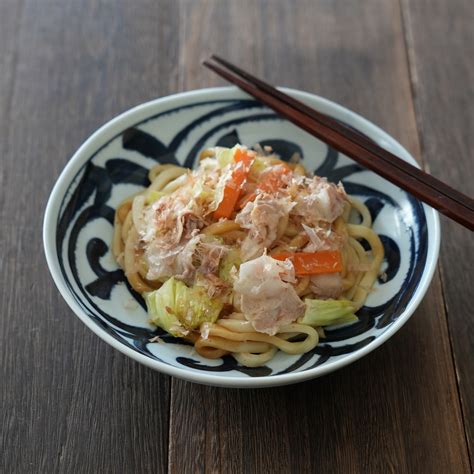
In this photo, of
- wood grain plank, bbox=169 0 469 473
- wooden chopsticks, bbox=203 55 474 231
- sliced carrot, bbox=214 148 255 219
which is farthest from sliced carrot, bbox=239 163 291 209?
wood grain plank, bbox=169 0 469 473

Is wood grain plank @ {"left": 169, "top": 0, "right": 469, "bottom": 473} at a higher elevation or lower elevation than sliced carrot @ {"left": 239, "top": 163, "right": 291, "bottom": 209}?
lower

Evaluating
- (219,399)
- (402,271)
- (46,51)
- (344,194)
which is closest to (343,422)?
(219,399)

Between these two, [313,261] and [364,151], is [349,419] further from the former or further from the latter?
[364,151]

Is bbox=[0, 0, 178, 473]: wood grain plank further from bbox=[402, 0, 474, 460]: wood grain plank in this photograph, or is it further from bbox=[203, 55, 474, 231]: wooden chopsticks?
bbox=[402, 0, 474, 460]: wood grain plank

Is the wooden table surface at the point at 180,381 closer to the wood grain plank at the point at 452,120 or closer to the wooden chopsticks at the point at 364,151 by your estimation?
the wood grain plank at the point at 452,120

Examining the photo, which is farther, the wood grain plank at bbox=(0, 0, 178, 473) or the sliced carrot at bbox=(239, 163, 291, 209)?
the sliced carrot at bbox=(239, 163, 291, 209)

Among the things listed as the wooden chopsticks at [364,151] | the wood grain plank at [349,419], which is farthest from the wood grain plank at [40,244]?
the wooden chopsticks at [364,151]

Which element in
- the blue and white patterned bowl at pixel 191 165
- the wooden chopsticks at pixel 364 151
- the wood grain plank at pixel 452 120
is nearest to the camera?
the blue and white patterned bowl at pixel 191 165

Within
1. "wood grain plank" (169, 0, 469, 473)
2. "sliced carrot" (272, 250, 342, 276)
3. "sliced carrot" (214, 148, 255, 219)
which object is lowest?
"wood grain plank" (169, 0, 469, 473)
